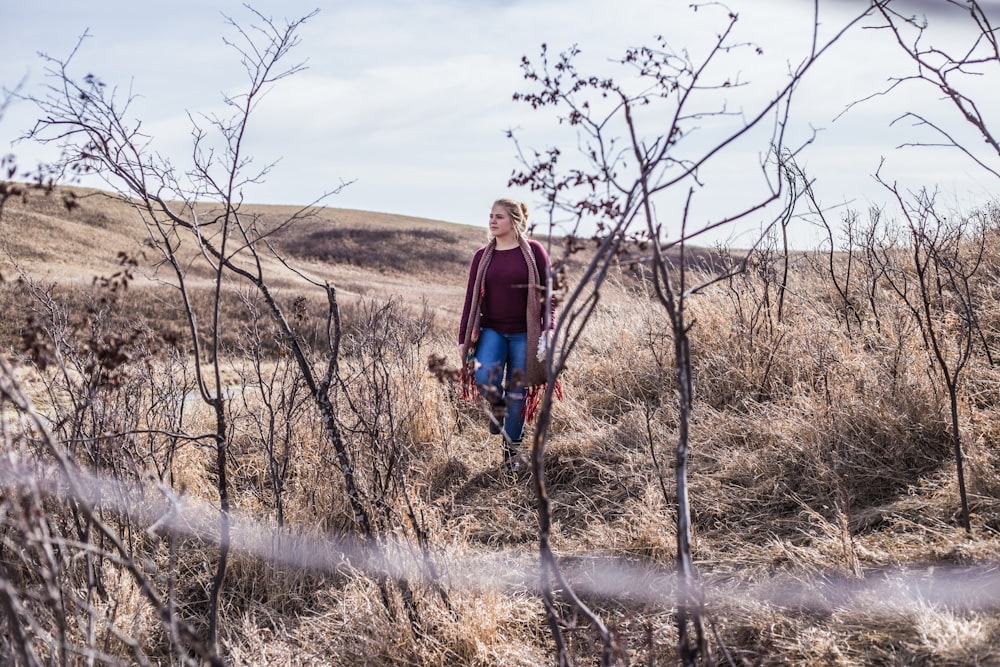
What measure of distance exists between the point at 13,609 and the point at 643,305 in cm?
653

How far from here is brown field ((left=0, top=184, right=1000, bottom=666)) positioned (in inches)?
121

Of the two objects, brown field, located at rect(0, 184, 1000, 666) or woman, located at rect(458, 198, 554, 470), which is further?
woman, located at rect(458, 198, 554, 470)

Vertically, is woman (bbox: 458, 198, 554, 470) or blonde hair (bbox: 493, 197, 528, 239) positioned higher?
blonde hair (bbox: 493, 197, 528, 239)

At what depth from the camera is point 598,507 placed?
477 cm

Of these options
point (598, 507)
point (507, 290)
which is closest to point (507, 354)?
point (507, 290)

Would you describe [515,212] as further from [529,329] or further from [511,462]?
[511,462]

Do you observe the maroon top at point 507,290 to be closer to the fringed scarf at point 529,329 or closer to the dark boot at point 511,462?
the fringed scarf at point 529,329

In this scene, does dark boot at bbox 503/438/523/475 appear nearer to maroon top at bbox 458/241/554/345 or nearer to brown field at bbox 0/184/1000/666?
brown field at bbox 0/184/1000/666

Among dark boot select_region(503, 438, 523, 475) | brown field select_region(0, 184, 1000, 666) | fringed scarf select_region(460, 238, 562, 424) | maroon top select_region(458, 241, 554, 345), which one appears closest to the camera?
brown field select_region(0, 184, 1000, 666)

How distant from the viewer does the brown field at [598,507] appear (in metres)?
3.08

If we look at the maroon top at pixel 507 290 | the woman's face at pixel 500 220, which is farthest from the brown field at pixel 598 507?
the woman's face at pixel 500 220

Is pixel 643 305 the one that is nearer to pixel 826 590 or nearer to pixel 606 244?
pixel 826 590

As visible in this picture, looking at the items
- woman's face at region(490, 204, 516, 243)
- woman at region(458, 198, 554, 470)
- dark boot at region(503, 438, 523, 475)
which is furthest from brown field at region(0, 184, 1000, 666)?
woman's face at region(490, 204, 516, 243)

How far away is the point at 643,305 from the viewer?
7.86m
